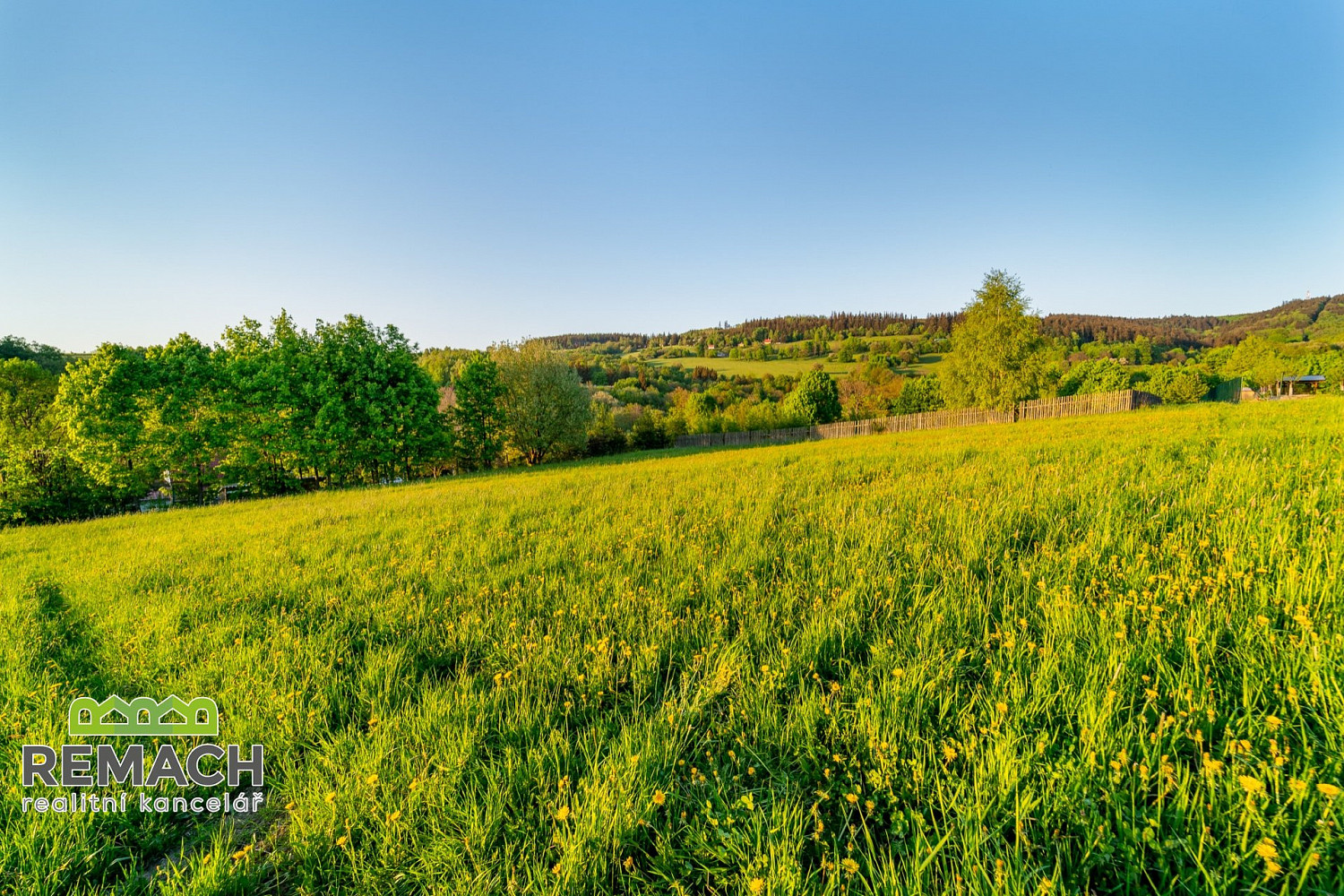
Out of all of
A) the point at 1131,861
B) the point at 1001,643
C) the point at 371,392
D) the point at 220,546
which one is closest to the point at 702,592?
the point at 1001,643

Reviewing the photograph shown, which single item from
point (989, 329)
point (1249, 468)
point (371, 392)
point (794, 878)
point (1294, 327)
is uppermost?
point (1294, 327)

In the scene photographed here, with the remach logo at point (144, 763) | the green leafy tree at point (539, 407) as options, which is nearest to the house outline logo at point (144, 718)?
the remach logo at point (144, 763)

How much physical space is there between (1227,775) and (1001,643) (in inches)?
35.0

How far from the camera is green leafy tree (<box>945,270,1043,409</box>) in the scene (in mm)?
29844

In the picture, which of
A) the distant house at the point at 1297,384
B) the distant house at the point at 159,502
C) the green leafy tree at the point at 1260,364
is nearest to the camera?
the distant house at the point at 159,502

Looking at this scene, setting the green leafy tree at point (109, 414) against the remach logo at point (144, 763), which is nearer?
the remach logo at point (144, 763)

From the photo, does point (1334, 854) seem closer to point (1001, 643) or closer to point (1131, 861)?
point (1131, 861)

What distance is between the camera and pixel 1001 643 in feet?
7.86

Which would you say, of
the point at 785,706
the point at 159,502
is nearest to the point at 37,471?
the point at 159,502

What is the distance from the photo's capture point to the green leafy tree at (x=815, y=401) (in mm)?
63281

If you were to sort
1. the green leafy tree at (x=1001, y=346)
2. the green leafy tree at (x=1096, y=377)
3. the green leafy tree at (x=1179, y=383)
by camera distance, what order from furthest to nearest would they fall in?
the green leafy tree at (x=1096, y=377) < the green leafy tree at (x=1179, y=383) < the green leafy tree at (x=1001, y=346)

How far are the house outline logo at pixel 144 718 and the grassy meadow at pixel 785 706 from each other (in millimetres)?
97

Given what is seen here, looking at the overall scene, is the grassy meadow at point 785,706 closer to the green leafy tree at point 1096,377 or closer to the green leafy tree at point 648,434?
the green leafy tree at point 648,434

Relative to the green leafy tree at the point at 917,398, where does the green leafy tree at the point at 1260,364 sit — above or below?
above
